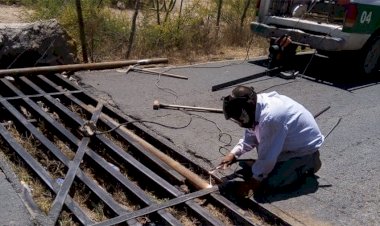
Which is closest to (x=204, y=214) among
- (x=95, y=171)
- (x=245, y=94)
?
(x=245, y=94)

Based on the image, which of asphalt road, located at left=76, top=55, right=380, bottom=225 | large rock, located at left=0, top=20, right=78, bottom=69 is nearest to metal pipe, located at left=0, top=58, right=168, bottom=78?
asphalt road, located at left=76, top=55, right=380, bottom=225

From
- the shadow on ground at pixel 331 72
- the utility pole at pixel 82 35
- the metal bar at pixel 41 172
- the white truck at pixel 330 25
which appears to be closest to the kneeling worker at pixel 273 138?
the metal bar at pixel 41 172

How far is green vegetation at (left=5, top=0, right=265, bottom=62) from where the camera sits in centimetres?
768

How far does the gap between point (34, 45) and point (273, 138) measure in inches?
170

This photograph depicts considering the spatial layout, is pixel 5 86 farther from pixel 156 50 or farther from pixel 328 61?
pixel 328 61

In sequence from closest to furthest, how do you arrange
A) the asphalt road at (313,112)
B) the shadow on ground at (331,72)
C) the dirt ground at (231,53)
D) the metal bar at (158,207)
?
Result: 1. the metal bar at (158,207)
2. the asphalt road at (313,112)
3. the shadow on ground at (331,72)
4. the dirt ground at (231,53)

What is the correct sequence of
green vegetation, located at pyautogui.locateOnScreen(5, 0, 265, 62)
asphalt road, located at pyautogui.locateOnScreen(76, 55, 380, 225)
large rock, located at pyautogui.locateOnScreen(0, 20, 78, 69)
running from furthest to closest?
green vegetation, located at pyautogui.locateOnScreen(5, 0, 265, 62) → large rock, located at pyautogui.locateOnScreen(0, 20, 78, 69) → asphalt road, located at pyautogui.locateOnScreen(76, 55, 380, 225)

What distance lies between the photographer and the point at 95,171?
420 cm

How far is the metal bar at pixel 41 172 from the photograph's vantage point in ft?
10.7

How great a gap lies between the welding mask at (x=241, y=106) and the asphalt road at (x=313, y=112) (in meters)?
0.72

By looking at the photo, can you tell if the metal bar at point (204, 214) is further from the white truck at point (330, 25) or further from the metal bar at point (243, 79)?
the white truck at point (330, 25)

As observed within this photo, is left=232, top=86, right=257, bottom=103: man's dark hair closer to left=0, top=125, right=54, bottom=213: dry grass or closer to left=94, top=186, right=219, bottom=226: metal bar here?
left=94, top=186, right=219, bottom=226: metal bar

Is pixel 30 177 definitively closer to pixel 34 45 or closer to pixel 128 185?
pixel 128 185

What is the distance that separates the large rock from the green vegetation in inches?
30.6
